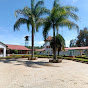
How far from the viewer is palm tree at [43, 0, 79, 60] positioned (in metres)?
14.3

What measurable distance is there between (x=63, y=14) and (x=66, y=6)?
1280 millimetres

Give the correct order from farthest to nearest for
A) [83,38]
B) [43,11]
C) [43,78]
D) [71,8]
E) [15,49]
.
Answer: [83,38]
[15,49]
[43,11]
[71,8]
[43,78]

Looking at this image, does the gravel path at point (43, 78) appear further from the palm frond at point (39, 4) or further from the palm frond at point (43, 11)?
the palm frond at point (39, 4)

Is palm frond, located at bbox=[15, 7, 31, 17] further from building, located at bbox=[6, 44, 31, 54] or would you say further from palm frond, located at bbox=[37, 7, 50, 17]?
building, located at bbox=[6, 44, 31, 54]

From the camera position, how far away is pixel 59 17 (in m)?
14.6

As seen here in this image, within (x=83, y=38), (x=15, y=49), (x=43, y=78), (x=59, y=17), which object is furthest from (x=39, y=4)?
(x=83, y=38)

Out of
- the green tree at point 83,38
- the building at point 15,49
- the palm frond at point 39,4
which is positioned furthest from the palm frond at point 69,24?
the green tree at point 83,38

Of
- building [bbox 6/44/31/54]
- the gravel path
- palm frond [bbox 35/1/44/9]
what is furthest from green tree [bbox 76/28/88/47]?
the gravel path

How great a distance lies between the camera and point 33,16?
17.2 m

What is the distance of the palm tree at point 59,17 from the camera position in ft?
46.9

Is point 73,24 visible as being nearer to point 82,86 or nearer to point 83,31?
point 82,86

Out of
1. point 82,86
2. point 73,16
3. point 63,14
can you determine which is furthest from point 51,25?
point 82,86

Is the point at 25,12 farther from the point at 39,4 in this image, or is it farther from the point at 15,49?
the point at 15,49

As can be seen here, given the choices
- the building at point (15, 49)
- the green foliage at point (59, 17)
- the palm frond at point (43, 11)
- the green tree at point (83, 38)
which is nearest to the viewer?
the green foliage at point (59, 17)
